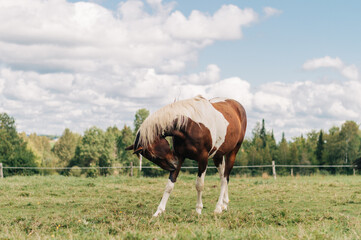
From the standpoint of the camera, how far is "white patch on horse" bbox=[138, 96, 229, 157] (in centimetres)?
663

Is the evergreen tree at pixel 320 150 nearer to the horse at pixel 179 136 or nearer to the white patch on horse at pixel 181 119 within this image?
the white patch on horse at pixel 181 119

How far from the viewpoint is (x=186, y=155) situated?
694 cm

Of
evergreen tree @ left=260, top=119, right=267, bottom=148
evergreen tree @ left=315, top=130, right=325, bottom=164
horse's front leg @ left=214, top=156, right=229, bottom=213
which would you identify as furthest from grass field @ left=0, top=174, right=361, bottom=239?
evergreen tree @ left=260, top=119, right=267, bottom=148

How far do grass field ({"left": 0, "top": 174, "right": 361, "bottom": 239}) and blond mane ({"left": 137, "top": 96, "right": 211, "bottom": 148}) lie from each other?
140 cm

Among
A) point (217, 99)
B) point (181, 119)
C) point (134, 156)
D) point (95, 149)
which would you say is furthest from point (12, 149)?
point (181, 119)

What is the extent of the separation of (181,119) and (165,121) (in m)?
0.29

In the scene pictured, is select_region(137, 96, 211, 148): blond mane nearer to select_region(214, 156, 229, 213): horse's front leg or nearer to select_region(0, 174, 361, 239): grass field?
select_region(0, 174, 361, 239): grass field

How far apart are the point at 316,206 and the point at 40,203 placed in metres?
6.79

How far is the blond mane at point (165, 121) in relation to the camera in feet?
21.7

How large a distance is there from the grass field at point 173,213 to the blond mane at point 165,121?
55.2 inches

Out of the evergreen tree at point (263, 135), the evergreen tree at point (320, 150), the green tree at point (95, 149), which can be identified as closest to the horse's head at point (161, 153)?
the green tree at point (95, 149)

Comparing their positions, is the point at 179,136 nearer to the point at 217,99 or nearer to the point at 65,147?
the point at 217,99

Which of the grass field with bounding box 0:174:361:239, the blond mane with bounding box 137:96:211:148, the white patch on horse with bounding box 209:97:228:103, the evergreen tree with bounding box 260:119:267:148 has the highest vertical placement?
the evergreen tree with bounding box 260:119:267:148

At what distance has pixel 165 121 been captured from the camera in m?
6.68
